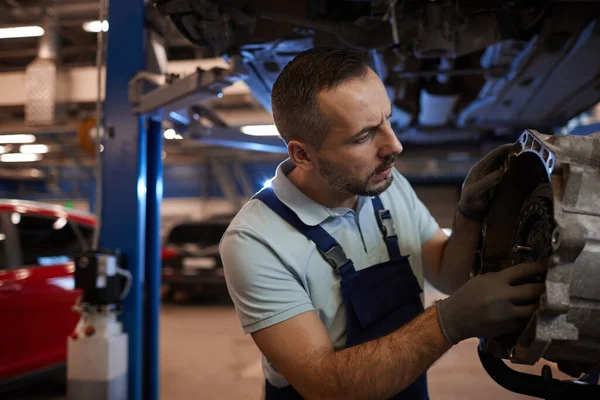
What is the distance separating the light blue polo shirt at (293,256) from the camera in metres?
1.26

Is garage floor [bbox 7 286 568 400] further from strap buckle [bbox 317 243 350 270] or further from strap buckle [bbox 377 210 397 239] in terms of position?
strap buckle [bbox 317 243 350 270]

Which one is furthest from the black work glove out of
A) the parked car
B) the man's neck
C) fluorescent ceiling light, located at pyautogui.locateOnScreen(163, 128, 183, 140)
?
the parked car

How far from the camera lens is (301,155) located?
1.42 meters

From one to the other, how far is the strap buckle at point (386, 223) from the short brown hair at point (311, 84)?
32 centimetres

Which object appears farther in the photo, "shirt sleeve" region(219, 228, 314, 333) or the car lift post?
the car lift post

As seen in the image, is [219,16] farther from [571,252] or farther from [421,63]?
[571,252]

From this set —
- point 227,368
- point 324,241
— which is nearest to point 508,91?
point 324,241

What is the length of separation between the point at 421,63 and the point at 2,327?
2842 millimetres

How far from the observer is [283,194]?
146 cm

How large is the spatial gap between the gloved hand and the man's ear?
1.39 ft

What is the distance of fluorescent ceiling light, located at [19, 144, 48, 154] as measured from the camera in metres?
12.2

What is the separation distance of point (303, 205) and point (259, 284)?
Answer: 28cm

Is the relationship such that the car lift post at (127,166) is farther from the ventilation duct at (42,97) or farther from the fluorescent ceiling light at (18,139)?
the fluorescent ceiling light at (18,139)

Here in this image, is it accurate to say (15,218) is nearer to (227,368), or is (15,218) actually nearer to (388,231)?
(227,368)
